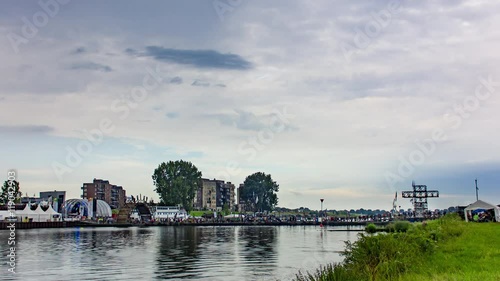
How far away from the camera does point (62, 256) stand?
47.9m

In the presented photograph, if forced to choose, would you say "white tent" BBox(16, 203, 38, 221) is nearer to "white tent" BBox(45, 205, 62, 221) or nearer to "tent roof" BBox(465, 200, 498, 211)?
"white tent" BBox(45, 205, 62, 221)

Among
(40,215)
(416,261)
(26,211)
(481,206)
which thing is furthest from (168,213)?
(416,261)

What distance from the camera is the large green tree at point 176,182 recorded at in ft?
582

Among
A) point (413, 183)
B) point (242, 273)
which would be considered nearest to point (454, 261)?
point (242, 273)

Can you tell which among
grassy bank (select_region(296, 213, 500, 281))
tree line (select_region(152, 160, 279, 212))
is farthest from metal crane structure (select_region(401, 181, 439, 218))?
grassy bank (select_region(296, 213, 500, 281))

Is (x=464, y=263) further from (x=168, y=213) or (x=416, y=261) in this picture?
(x=168, y=213)

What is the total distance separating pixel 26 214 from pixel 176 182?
2147 inches

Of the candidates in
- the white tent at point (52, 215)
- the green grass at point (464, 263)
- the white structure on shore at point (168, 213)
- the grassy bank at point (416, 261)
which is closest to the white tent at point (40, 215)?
the white tent at point (52, 215)

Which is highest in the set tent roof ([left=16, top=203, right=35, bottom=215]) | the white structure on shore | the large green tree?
the large green tree

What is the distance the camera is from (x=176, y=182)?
17638 centimetres

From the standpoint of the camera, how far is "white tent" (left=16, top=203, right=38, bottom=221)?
133788mm

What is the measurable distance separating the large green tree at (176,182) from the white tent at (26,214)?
50530 millimetres

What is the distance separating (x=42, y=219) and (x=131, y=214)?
121 ft

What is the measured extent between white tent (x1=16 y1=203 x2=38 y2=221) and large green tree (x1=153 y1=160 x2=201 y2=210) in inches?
1989
